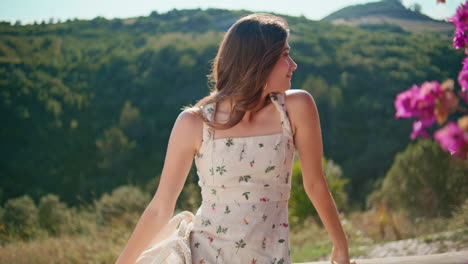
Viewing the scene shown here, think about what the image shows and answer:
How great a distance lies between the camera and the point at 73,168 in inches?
1273

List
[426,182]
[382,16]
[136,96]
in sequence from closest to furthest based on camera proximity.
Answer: [426,182] < [382,16] < [136,96]

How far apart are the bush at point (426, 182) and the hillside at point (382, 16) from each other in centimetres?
408

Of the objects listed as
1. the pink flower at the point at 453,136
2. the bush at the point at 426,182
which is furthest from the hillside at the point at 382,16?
the pink flower at the point at 453,136

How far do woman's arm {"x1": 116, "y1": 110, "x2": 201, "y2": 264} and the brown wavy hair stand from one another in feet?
0.24

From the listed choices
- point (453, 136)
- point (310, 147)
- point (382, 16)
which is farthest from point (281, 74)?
point (382, 16)

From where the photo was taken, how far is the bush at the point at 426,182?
16.0 m

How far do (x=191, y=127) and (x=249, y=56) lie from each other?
0.33 metres

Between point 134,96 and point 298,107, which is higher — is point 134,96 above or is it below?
below

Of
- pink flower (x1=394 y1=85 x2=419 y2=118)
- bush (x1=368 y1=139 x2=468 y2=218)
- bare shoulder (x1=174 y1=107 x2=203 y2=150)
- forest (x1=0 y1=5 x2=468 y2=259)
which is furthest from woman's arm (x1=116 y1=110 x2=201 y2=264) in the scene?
forest (x1=0 y1=5 x2=468 y2=259)

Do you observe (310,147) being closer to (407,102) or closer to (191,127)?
(191,127)

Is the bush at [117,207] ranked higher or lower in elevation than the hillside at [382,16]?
lower

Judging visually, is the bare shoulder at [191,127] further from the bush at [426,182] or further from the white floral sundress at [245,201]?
the bush at [426,182]

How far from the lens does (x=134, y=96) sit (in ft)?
118

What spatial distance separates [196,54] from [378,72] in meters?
13.1
